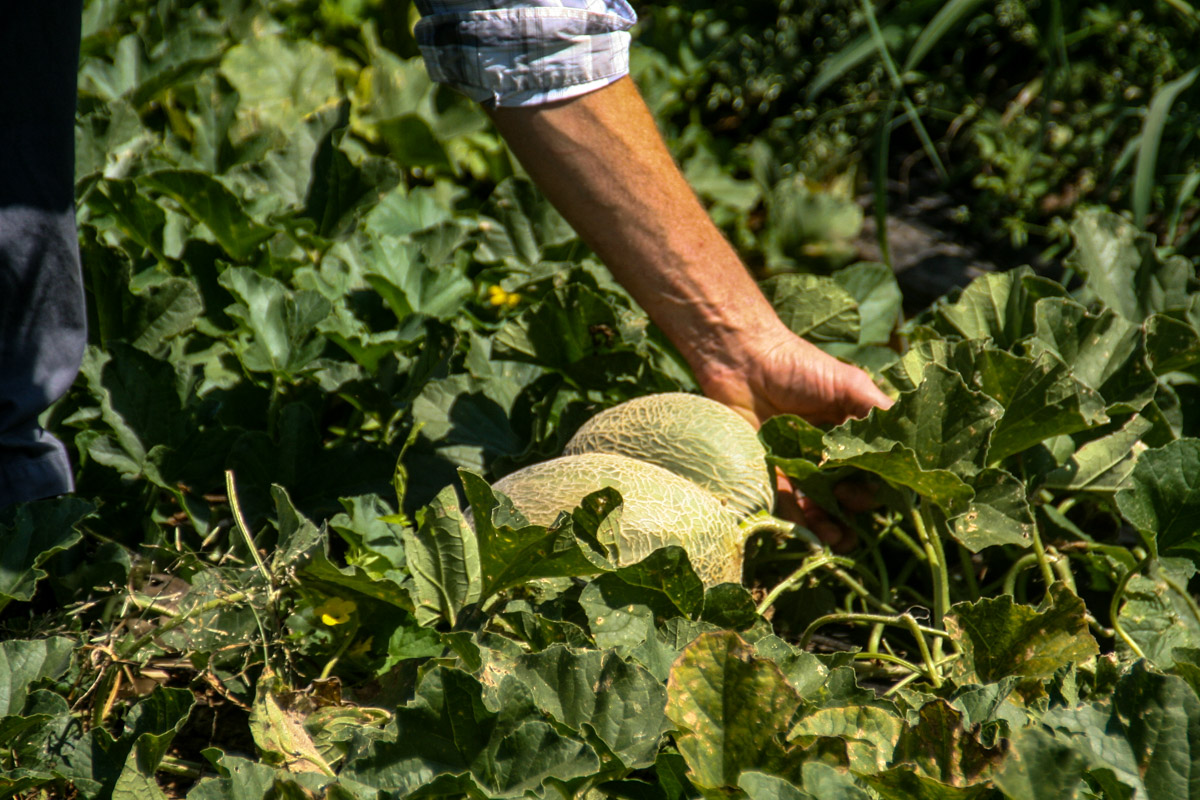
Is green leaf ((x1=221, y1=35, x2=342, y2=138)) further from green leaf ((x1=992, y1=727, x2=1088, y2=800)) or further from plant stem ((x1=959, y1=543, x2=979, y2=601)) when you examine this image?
green leaf ((x1=992, y1=727, x2=1088, y2=800))

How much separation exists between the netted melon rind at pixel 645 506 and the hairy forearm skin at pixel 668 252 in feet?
1.23

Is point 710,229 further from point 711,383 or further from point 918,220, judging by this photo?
point 918,220

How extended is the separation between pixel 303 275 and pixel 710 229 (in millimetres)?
978

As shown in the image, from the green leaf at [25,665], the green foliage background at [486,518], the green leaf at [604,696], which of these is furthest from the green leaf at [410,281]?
the green leaf at [604,696]

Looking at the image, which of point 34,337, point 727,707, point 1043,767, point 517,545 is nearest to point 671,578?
point 517,545

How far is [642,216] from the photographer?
2.15m

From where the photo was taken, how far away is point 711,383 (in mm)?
2312

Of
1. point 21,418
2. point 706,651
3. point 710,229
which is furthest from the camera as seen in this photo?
point 710,229

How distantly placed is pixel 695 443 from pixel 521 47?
2.66 feet

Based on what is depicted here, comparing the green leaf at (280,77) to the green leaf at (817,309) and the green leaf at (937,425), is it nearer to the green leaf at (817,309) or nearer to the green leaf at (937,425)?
the green leaf at (817,309)

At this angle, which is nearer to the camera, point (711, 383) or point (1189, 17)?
point (711, 383)

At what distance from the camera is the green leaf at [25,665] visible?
1.46m

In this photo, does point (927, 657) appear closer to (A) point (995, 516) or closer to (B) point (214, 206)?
(A) point (995, 516)

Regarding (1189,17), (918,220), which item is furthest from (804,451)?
(1189,17)
